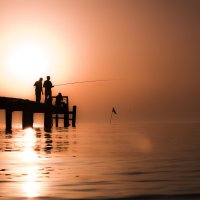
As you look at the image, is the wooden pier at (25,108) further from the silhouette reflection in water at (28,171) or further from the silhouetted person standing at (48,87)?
the silhouette reflection in water at (28,171)

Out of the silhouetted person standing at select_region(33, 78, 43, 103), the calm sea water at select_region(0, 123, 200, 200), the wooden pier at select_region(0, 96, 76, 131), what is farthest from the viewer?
the silhouetted person standing at select_region(33, 78, 43, 103)

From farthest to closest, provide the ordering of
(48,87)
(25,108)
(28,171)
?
(48,87)
(25,108)
(28,171)

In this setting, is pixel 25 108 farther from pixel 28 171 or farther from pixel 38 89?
pixel 28 171

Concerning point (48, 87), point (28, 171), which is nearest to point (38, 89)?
point (48, 87)

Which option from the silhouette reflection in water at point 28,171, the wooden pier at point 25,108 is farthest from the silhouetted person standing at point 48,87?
the silhouette reflection in water at point 28,171

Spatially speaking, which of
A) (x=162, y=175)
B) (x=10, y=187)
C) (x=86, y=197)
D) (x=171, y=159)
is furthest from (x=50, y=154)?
(x=86, y=197)

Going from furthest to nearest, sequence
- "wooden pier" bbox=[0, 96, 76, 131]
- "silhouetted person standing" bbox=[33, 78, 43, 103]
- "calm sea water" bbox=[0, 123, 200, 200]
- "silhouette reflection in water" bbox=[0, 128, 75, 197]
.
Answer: "silhouetted person standing" bbox=[33, 78, 43, 103]
"wooden pier" bbox=[0, 96, 76, 131]
"silhouette reflection in water" bbox=[0, 128, 75, 197]
"calm sea water" bbox=[0, 123, 200, 200]

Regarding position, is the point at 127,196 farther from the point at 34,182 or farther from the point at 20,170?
the point at 20,170

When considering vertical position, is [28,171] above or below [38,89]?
below

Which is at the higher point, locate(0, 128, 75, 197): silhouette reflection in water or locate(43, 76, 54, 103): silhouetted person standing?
locate(43, 76, 54, 103): silhouetted person standing

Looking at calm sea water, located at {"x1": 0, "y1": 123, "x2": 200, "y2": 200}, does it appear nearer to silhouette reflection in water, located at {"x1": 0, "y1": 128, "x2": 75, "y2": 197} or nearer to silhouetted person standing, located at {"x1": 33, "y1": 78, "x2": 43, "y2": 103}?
silhouette reflection in water, located at {"x1": 0, "y1": 128, "x2": 75, "y2": 197}

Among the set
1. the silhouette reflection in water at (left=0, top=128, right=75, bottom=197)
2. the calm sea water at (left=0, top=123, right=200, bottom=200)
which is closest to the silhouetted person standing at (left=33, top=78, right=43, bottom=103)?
the silhouette reflection in water at (left=0, top=128, right=75, bottom=197)

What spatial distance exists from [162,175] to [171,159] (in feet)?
11.4

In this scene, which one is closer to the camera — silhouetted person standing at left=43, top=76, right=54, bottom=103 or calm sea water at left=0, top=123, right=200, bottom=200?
calm sea water at left=0, top=123, right=200, bottom=200
